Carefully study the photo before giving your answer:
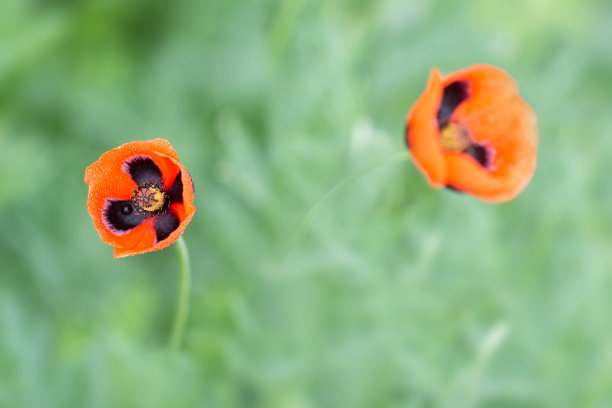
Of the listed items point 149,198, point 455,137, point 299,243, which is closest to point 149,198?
point 149,198

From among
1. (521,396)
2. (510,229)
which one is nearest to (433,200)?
(510,229)

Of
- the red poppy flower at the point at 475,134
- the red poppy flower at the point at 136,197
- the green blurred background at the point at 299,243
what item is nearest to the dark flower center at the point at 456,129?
the red poppy flower at the point at 475,134

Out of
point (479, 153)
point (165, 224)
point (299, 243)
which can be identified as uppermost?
point (299, 243)

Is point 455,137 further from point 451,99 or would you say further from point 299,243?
point 299,243

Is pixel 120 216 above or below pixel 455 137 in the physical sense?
below

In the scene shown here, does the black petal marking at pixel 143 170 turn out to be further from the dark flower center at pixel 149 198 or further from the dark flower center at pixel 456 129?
the dark flower center at pixel 456 129

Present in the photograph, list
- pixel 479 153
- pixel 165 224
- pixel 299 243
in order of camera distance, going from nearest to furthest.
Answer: pixel 165 224
pixel 479 153
pixel 299 243
